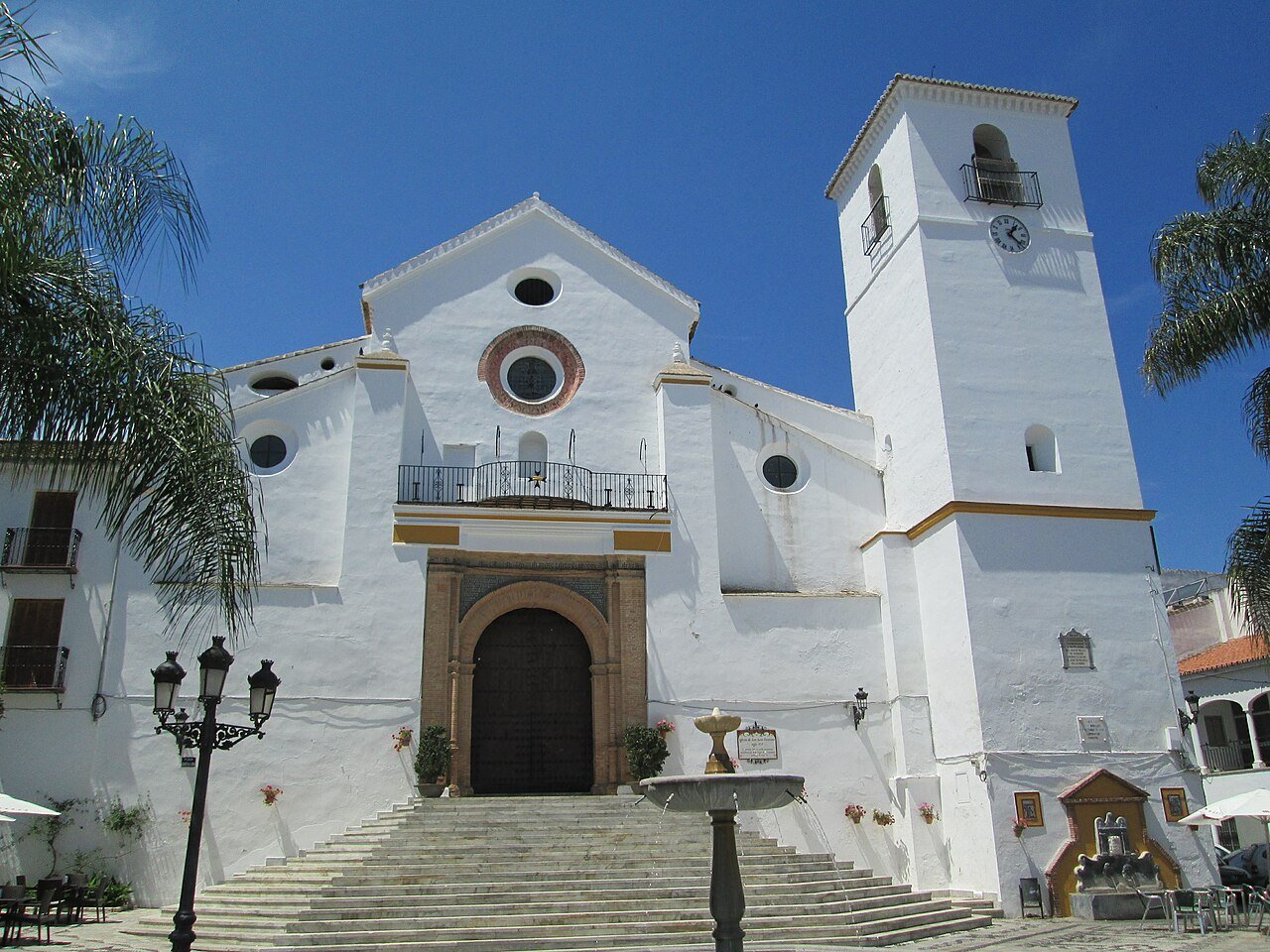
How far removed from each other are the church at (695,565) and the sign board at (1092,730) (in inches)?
6.6

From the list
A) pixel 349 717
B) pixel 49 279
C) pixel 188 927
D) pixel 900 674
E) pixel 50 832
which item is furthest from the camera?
pixel 900 674

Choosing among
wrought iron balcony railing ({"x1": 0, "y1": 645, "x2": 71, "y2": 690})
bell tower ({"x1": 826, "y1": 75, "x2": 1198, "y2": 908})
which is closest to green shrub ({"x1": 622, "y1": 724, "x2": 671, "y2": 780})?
bell tower ({"x1": 826, "y1": 75, "x2": 1198, "y2": 908})

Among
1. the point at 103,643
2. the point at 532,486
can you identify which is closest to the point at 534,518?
the point at 532,486

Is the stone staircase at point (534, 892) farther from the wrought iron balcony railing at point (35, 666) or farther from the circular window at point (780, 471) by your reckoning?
the circular window at point (780, 471)

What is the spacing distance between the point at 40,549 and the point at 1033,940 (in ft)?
52.6

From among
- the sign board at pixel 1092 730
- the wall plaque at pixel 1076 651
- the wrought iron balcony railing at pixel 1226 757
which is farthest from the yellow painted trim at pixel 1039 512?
the wrought iron balcony railing at pixel 1226 757

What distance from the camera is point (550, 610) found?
19078mm

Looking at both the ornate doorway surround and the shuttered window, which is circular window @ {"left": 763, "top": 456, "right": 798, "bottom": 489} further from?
the shuttered window

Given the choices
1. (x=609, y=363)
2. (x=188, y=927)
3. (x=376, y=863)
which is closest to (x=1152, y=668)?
(x=609, y=363)

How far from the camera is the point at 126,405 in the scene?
27.8ft

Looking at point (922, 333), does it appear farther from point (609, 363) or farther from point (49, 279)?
point (49, 279)

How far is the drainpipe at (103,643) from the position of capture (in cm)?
1675

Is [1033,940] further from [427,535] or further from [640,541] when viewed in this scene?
[427,535]

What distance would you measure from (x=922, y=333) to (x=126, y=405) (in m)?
14.5
